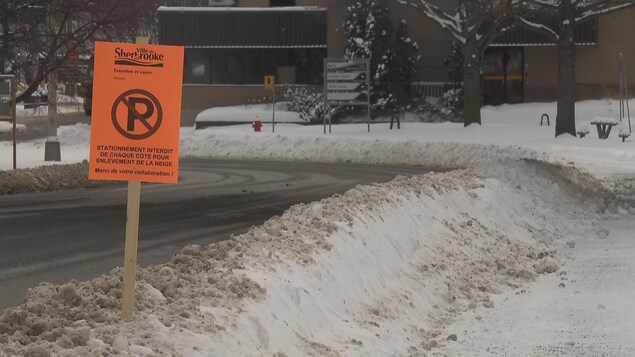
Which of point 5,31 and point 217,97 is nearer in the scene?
point 5,31

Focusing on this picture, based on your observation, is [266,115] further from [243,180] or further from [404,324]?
[404,324]

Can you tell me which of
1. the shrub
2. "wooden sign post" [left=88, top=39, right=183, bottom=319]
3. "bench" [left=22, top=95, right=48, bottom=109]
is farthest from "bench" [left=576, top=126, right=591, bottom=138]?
"wooden sign post" [left=88, top=39, right=183, bottom=319]

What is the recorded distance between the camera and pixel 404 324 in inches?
369

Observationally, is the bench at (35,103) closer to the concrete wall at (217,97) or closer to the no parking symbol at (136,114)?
the concrete wall at (217,97)

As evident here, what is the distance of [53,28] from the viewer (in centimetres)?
2367

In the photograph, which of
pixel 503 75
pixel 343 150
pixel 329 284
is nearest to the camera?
pixel 329 284

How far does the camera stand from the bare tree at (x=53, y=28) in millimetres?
21609

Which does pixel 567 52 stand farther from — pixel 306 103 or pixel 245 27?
pixel 245 27

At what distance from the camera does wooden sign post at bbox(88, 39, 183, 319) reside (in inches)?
256

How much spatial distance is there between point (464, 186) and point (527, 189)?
2.41 m

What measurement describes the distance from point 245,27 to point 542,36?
13267mm

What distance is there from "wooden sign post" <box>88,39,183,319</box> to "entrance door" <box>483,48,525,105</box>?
41.8 metres

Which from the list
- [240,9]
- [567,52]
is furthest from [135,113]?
[240,9]

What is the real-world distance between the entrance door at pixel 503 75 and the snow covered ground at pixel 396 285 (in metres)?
28.0
